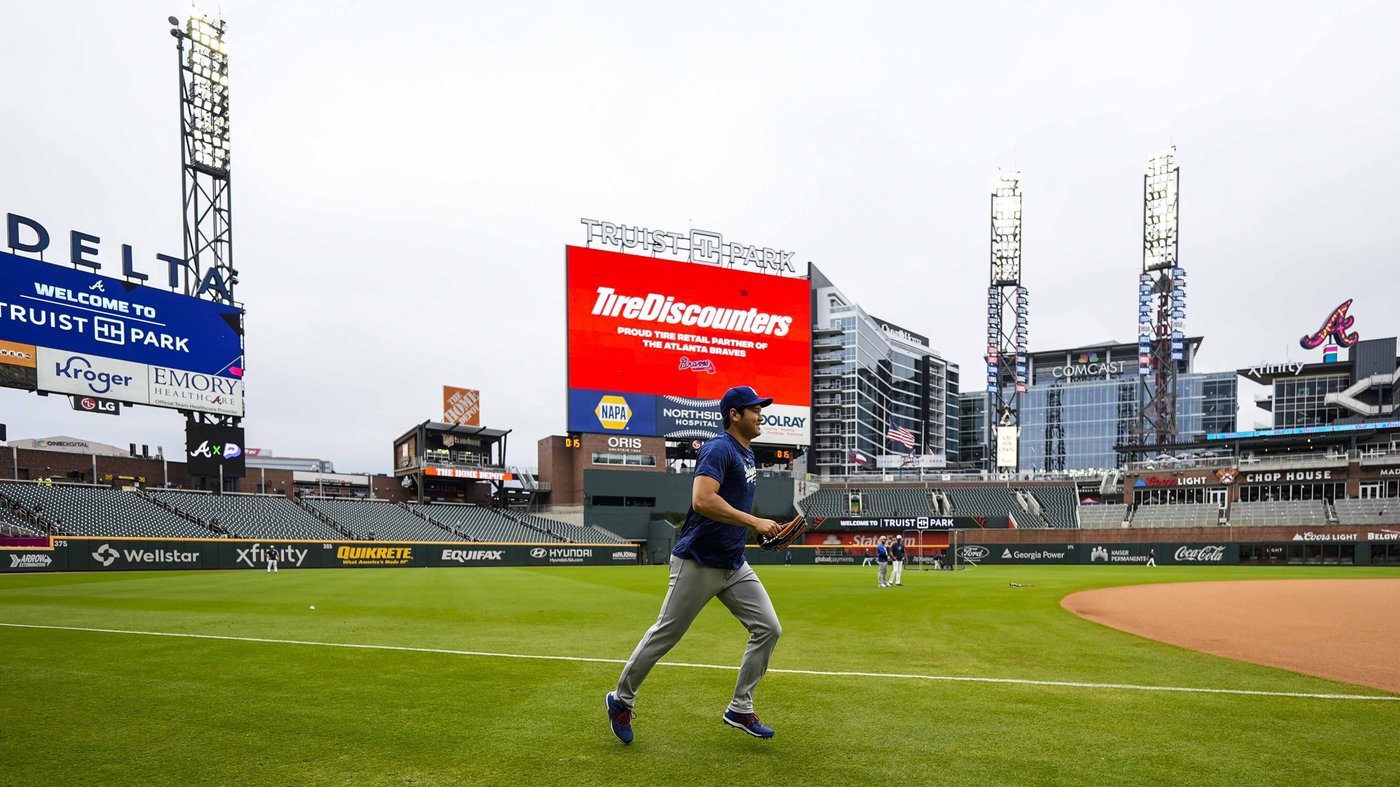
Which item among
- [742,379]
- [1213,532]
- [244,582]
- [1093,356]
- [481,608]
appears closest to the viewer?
[481,608]

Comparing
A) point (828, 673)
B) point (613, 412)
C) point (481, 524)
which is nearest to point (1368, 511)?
point (613, 412)

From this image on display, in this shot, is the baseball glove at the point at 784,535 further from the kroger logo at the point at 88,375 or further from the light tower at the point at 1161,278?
the light tower at the point at 1161,278

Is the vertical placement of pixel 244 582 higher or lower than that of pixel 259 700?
lower

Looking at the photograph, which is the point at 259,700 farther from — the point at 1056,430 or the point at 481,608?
the point at 1056,430

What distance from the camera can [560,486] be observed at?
2320 inches

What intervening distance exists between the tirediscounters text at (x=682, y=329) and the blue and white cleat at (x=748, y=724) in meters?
45.5

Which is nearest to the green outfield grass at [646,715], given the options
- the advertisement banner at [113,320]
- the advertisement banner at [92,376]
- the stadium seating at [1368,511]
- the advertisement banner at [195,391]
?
the advertisement banner at [92,376]

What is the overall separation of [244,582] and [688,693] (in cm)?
2243

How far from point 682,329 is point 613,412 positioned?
6.99 meters

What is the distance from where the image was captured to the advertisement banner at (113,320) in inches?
1372

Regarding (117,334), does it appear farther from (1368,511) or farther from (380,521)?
(1368,511)

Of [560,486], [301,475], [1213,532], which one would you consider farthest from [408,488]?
[1213,532]

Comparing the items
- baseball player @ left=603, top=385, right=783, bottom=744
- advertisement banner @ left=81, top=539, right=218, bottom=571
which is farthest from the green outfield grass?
advertisement banner @ left=81, top=539, right=218, bottom=571

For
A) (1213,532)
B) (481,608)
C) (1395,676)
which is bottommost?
(1213,532)
